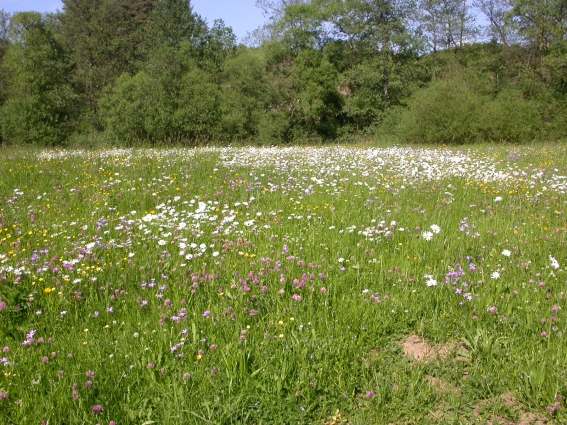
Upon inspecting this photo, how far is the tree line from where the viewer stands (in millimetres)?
31047

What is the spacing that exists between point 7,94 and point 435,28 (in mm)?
36974

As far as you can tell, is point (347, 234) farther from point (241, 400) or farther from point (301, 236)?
point (241, 400)

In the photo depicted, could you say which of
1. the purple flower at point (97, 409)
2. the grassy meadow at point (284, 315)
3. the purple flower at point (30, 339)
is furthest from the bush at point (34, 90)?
the purple flower at point (97, 409)

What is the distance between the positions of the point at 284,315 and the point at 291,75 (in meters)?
36.0

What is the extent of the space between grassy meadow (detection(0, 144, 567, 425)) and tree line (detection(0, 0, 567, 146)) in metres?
23.9

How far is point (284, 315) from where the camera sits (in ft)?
12.2

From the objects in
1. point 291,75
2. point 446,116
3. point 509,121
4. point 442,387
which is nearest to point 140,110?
point 291,75

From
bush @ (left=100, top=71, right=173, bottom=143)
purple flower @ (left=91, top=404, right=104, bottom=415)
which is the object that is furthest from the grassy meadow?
bush @ (left=100, top=71, right=173, bottom=143)

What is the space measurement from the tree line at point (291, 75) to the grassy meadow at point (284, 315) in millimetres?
23920

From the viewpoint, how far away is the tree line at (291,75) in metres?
31.0

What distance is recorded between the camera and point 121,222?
20.1ft

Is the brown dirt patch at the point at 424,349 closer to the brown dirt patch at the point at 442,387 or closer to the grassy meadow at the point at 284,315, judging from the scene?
the grassy meadow at the point at 284,315

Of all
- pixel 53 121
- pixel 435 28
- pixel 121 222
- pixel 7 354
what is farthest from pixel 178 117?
pixel 7 354

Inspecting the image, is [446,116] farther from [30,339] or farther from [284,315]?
[30,339]
